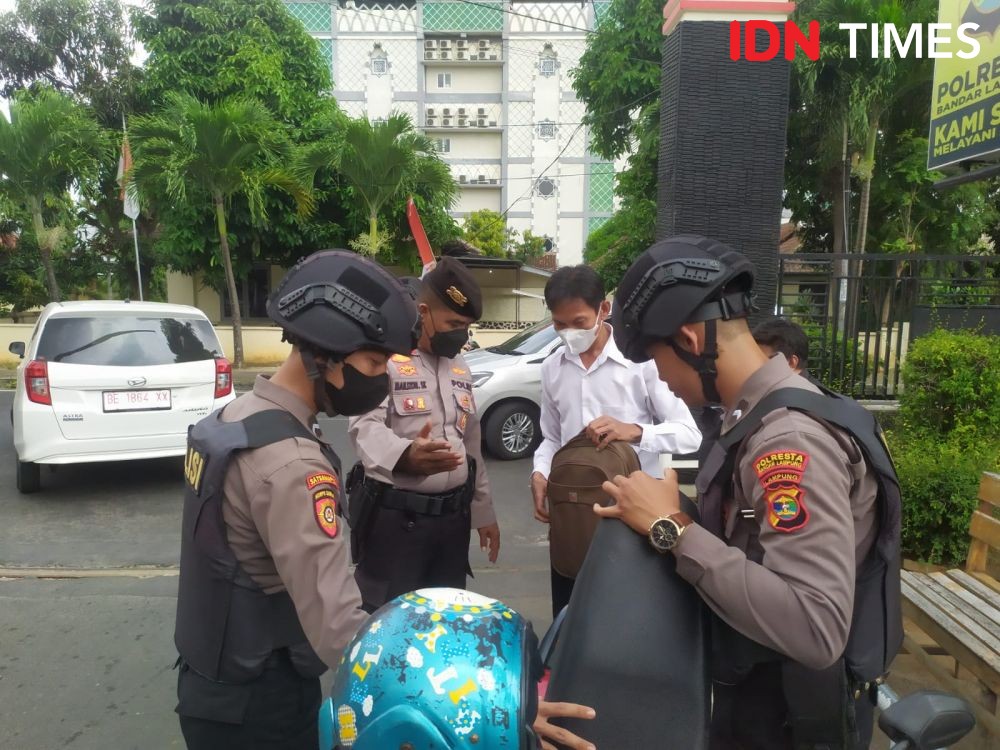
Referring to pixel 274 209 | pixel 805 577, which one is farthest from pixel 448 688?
pixel 274 209

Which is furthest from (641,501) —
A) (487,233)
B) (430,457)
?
(487,233)

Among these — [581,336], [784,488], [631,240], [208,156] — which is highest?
[208,156]

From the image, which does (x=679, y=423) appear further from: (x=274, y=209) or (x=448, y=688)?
(x=274, y=209)

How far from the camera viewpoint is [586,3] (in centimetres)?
3897

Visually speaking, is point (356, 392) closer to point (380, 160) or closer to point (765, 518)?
point (765, 518)

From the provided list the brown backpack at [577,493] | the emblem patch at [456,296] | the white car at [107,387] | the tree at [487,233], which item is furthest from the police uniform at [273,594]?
the tree at [487,233]

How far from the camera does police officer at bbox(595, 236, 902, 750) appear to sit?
1178 mm

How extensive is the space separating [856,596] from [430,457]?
4.30 feet

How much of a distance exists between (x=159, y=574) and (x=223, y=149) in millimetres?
10433

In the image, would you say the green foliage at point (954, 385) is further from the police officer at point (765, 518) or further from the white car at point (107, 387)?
the white car at point (107, 387)

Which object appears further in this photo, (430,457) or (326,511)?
(430,457)

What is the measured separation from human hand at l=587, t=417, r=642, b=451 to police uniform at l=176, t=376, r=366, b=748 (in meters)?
1.10

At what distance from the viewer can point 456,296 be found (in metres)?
2.63

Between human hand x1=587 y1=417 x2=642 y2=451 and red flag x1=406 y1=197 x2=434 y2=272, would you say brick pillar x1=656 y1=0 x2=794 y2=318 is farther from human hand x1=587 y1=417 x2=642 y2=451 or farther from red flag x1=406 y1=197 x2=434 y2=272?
human hand x1=587 y1=417 x2=642 y2=451
